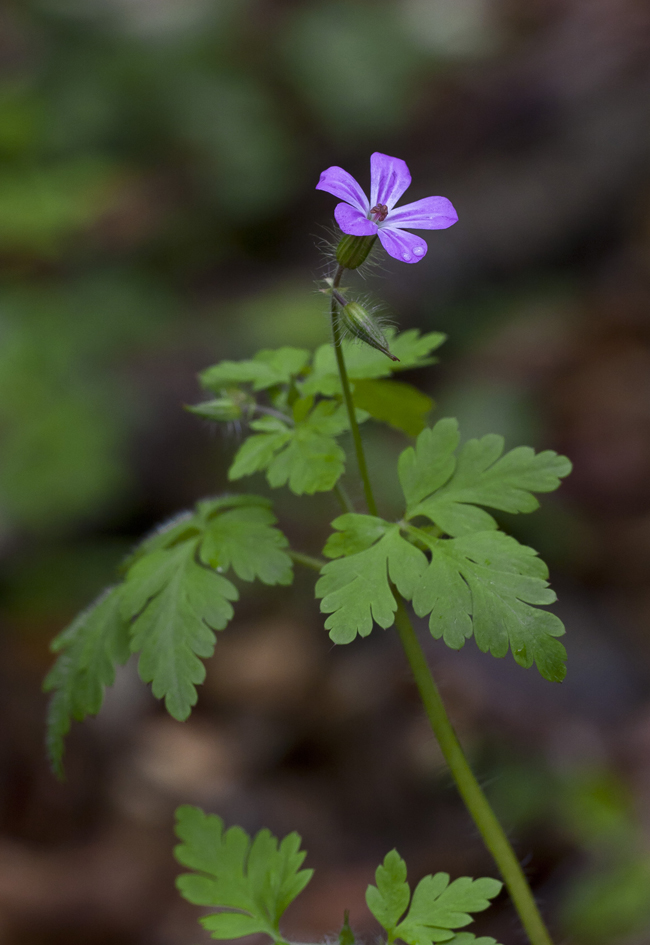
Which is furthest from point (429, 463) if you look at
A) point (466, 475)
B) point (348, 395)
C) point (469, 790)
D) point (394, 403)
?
point (469, 790)

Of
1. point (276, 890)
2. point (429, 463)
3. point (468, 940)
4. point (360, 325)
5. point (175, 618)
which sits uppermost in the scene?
point (360, 325)

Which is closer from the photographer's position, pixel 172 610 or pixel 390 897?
pixel 390 897

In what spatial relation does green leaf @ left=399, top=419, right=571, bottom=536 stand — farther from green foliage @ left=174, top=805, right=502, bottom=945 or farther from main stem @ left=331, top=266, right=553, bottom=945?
green foliage @ left=174, top=805, right=502, bottom=945

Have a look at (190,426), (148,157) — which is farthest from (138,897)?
(148,157)

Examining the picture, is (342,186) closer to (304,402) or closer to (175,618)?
(304,402)

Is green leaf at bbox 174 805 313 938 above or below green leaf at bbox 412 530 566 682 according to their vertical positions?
below

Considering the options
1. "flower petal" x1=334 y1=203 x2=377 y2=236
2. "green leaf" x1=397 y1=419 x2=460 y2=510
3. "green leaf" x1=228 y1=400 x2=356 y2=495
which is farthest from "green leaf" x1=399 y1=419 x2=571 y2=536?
"flower petal" x1=334 y1=203 x2=377 y2=236

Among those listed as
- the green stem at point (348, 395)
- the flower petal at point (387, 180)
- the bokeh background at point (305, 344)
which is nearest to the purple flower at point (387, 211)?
the flower petal at point (387, 180)

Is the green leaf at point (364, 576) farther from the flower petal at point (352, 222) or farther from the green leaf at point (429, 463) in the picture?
the flower petal at point (352, 222)
